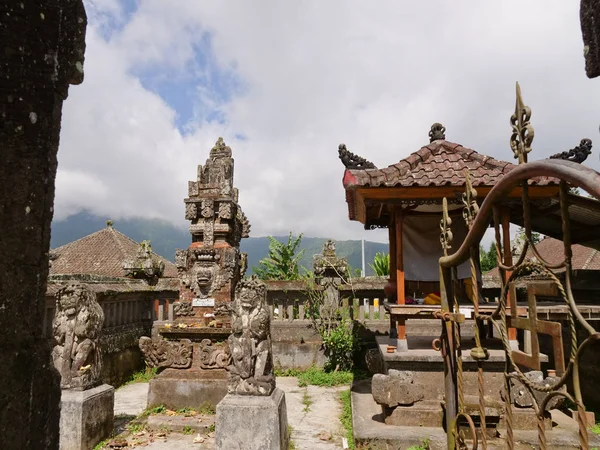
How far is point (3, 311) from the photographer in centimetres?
138

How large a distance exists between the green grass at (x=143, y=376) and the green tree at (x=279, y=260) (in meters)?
7.15

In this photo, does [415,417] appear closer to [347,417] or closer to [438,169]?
[347,417]

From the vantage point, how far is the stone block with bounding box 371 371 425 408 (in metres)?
5.74

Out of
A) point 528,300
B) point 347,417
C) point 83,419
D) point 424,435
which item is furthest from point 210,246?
point 528,300

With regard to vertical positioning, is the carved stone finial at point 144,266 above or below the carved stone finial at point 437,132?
below

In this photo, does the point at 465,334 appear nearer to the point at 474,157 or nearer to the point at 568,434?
the point at 568,434

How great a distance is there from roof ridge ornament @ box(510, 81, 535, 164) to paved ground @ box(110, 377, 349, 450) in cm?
524

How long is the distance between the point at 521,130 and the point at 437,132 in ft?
19.5

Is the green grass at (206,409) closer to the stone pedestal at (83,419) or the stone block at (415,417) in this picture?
the stone pedestal at (83,419)

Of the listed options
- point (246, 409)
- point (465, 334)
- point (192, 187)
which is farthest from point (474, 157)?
point (192, 187)

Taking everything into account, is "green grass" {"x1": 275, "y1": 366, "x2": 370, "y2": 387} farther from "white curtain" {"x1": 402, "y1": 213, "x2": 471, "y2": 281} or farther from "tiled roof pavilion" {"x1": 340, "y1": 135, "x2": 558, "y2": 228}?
"tiled roof pavilion" {"x1": 340, "y1": 135, "x2": 558, "y2": 228}

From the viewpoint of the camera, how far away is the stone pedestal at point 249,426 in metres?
4.97

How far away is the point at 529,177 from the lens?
1.63 metres

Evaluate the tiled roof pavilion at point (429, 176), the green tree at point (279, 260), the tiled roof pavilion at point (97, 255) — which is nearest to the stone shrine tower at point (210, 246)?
the tiled roof pavilion at point (429, 176)
